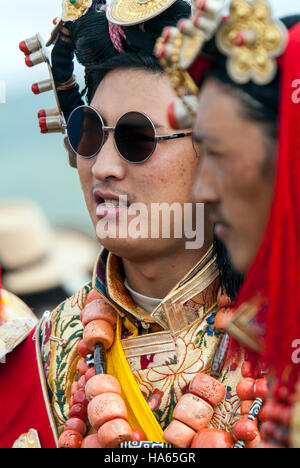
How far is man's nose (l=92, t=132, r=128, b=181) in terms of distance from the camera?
2.14 meters

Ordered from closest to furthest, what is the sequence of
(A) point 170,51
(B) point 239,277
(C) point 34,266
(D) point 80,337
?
1. (A) point 170,51
2. (B) point 239,277
3. (D) point 80,337
4. (C) point 34,266

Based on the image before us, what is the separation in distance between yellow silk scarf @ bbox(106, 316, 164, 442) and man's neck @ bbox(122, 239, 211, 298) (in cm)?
21

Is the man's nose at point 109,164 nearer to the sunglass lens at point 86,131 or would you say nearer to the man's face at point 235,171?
the sunglass lens at point 86,131

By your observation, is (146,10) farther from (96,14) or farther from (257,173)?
(257,173)

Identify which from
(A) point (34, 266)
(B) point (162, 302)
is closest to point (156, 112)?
(B) point (162, 302)

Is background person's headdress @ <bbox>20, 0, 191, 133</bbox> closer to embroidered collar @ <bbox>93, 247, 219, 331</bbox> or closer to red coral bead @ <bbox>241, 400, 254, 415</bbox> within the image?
embroidered collar @ <bbox>93, 247, 219, 331</bbox>

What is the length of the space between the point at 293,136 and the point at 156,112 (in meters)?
0.91

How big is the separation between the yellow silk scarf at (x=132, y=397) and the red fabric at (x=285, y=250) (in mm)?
780

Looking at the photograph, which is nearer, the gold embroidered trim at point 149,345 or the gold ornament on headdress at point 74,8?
the gold embroidered trim at point 149,345

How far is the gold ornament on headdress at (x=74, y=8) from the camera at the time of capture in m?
2.41

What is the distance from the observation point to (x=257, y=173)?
1.30 meters

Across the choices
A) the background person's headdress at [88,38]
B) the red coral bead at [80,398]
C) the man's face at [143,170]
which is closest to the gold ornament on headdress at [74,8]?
the background person's headdress at [88,38]

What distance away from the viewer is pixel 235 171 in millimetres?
1308

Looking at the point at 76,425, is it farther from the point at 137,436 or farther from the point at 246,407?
the point at 246,407
